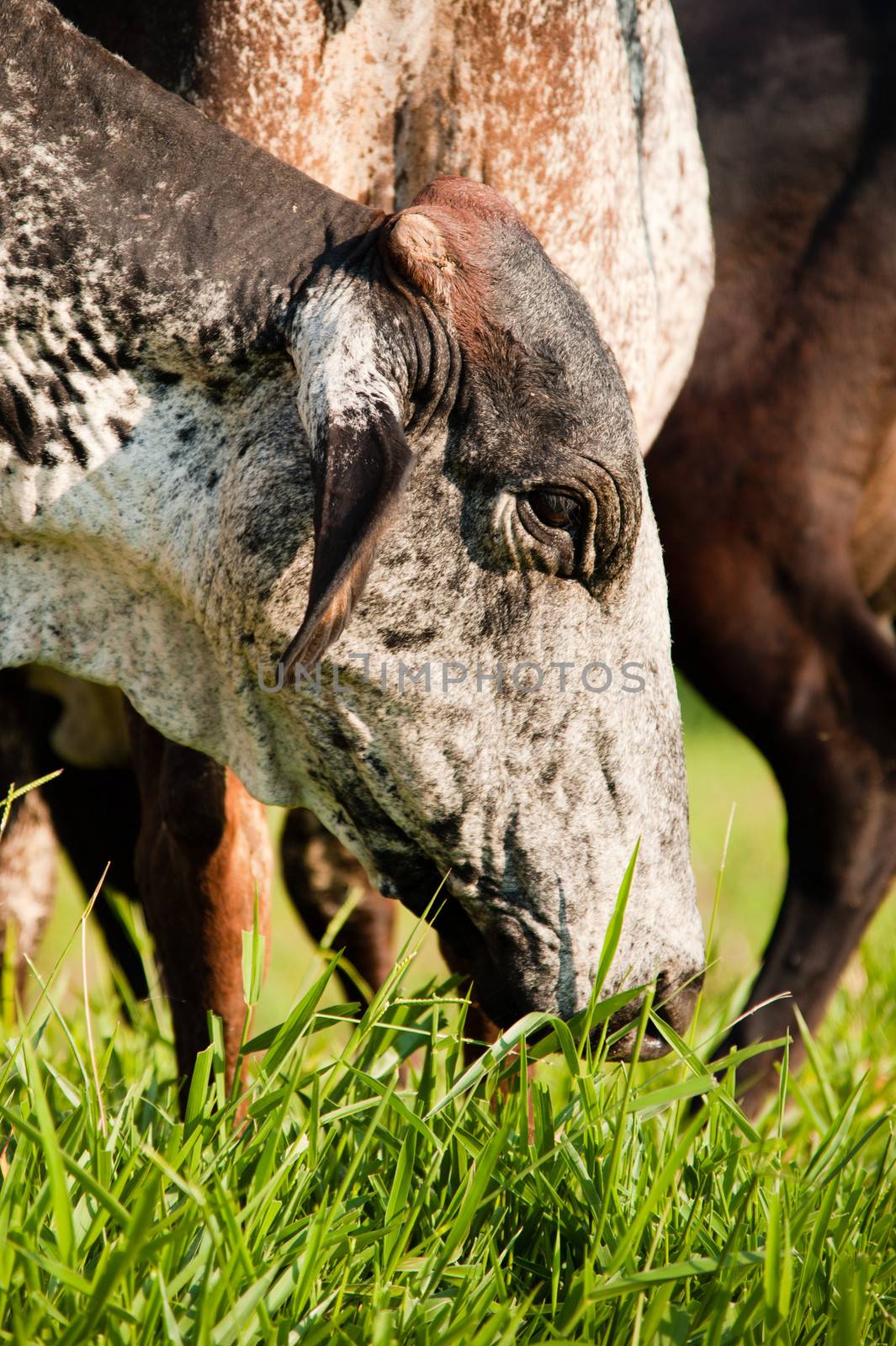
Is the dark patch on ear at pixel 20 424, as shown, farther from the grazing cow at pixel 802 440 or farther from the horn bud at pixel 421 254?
the grazing cow at pixel 802 440

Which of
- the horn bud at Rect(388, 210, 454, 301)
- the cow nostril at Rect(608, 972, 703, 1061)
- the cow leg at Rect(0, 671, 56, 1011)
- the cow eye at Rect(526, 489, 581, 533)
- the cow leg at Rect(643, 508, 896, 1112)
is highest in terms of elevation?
the horn bud at Rect(388, 210, 454, 301)

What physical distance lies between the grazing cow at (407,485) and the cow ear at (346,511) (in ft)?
0.61

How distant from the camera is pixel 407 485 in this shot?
2205 mm

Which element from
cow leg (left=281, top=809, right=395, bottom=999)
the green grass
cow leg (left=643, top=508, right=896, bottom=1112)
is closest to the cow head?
the green grass

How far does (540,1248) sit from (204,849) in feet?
4.15

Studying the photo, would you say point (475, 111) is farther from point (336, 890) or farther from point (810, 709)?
point (336, 890)

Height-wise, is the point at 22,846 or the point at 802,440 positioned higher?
the point at 802,440

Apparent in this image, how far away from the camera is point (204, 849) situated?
9.60 ft

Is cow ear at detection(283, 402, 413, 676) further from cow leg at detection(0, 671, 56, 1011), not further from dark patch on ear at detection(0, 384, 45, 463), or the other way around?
cow leg at detection(0, 671, 56, 1011)

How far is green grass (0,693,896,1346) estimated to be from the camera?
1.60 m

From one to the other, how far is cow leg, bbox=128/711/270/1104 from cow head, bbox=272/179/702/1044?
0.53m

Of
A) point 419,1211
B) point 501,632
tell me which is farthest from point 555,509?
point 419,1211

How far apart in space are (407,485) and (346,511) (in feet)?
0.89

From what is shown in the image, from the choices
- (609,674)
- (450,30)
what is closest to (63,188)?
(450,30)
